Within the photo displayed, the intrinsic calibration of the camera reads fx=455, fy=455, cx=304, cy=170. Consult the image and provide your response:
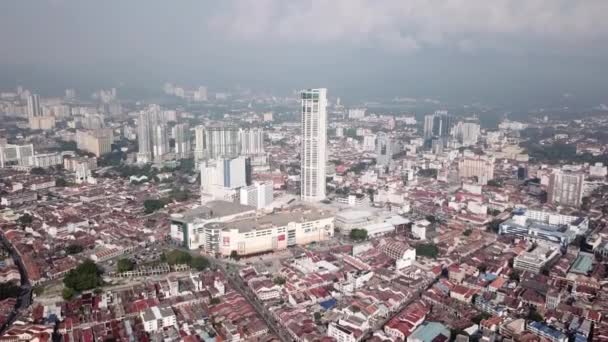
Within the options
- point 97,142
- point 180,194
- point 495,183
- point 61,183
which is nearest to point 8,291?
point 180,194

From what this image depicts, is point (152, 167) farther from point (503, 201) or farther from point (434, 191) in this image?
point (503, 201)

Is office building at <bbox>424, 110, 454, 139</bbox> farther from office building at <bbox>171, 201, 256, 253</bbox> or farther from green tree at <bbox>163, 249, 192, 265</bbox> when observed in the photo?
green tree at <bbox>163, 249, 192, 265</bbox>

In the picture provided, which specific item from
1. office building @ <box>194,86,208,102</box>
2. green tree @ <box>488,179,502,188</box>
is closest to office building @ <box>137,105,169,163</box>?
green tree @ <box>488,179,502,188</box>

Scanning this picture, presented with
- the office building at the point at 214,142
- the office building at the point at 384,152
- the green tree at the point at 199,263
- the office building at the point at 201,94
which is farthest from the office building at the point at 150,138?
the office building at the point at 201,94

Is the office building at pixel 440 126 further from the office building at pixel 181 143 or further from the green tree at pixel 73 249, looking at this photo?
the green tree at pixel 73 249

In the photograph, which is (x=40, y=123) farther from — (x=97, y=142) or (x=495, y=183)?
(x=495, y=183)

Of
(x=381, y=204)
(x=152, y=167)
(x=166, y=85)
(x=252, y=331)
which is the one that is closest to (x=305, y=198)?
(x=381, y=204)
